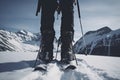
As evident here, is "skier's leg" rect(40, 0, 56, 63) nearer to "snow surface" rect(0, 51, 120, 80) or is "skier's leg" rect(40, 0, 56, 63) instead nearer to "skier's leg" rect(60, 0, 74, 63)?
"skier's leg" rect(60, 0, 74, 63)

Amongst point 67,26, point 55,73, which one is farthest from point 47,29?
point 55,73

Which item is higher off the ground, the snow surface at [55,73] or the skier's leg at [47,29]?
the skier's leg at [47,29]

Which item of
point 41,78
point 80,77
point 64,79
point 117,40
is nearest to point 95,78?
point 80,77

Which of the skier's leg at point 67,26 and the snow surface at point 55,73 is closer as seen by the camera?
the snow surface at point 55,73

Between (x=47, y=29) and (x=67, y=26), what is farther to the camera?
(x=67, y=26)

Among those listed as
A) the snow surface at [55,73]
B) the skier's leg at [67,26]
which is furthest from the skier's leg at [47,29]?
the snow surface at [55,73]

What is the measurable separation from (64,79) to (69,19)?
7.23 ft

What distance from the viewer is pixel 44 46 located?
14.1ft

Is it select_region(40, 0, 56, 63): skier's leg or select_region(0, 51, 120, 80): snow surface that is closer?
select_region(0, 51, 120, 80): snow surface

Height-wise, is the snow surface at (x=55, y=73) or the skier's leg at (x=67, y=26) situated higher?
the skier's leg at (x=67, y=26)

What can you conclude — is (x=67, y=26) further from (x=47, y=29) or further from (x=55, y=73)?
(x=55, y=73)

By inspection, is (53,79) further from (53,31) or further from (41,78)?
(53,31)

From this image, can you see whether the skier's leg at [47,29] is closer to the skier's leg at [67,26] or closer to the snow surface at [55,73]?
the skier's leg at [67,26]

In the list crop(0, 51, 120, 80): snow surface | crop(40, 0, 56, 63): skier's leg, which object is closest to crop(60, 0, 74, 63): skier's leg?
crop(40, 0, 56, 63): skier's leg
